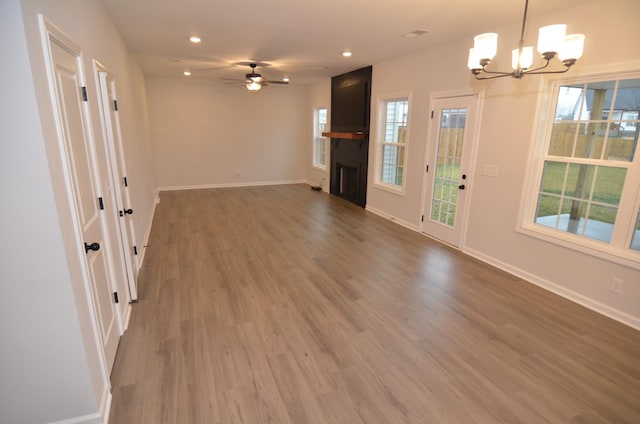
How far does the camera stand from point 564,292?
11.0 ft

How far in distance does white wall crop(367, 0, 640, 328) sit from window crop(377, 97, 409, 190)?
1.19 feet

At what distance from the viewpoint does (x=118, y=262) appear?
2.83 m

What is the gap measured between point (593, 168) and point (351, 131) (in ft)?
15.0

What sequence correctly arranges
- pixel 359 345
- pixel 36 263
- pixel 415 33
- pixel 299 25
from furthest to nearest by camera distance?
pixel 415 33, pixel 299 25, pixel 359 345, pixel 36 263

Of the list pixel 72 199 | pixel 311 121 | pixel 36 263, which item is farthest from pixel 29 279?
pixel 311 121

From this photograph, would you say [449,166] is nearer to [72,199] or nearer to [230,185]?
[72,199]

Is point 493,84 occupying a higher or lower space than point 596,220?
higher

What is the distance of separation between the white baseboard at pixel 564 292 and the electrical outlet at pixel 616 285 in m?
0.17

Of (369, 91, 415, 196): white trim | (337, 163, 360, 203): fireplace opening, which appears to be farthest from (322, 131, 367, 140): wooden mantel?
(337, 163, 360, 203): fireplace opening

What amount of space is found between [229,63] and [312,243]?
366cm

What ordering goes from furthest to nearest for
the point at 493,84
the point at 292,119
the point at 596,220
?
the point at 292,119 → the point at 493,84 → the point at 596,220

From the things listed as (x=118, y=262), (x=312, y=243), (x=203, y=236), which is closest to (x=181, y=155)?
(x=203, y=236)

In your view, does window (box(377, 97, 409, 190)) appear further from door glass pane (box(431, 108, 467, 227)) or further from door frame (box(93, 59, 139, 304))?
door frame (box(93, 59, 139, 304))

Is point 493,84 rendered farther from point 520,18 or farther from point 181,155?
point 181,155
